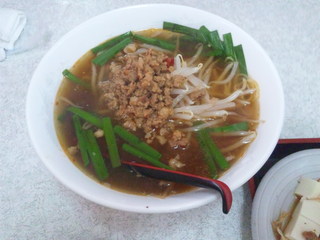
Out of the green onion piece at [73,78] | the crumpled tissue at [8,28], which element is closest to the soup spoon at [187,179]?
the green onion piece at [73,78]

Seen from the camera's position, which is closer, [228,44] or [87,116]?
[87,116]

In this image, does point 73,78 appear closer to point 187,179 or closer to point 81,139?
point 81,139

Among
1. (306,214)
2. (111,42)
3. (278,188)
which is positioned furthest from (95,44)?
(306,214)

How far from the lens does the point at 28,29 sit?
6.77 ft

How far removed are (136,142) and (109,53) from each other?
501 millimetres

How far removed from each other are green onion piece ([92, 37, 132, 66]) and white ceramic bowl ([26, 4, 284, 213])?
0.09 m

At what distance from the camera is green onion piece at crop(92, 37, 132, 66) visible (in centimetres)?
153

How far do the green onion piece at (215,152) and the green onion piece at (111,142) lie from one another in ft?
1.15

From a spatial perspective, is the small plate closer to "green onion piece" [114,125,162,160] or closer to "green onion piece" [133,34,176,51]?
"green onion piece" [114,125,162,160]

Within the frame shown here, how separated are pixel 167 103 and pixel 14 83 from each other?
37.8 inches

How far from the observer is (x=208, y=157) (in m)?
1.27

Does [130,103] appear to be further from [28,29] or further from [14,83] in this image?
[28,29]

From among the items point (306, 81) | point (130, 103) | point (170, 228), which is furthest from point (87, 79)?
point (306, 81)

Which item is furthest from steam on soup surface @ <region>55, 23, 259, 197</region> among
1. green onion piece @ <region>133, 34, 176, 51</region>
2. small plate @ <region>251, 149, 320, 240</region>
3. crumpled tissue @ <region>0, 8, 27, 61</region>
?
crumpled tissue @ <region>0, 8, 27, 61</region>
